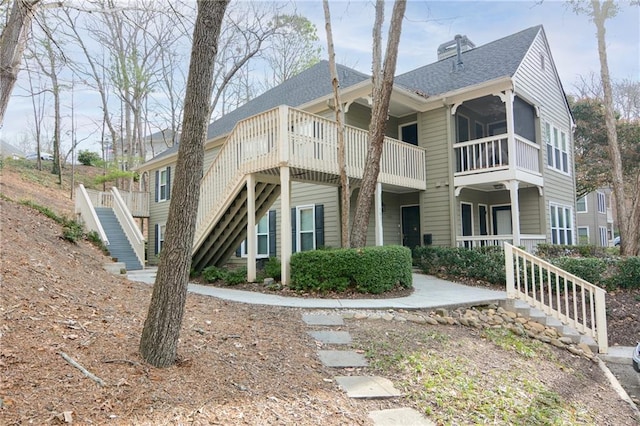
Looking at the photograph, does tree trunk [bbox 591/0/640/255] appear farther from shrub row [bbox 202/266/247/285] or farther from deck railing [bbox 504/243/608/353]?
shrub row [bbox 202/266/247/285]

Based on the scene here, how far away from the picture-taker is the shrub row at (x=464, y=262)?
32.3 feet

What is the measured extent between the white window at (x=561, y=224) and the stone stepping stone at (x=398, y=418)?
11.9 meters

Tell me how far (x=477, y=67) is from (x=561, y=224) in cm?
628

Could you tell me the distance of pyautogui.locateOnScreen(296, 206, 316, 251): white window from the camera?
12398 millimetres

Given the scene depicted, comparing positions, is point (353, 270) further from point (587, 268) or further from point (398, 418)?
point (587, 268)

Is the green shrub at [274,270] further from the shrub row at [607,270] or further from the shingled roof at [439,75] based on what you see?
the shrub row at [607,270]

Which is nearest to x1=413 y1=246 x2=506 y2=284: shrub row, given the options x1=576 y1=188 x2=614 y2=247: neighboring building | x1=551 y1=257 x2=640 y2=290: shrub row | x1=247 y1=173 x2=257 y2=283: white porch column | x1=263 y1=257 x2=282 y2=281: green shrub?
x1=551 y1=257 x2=640 y2=290: shrub row

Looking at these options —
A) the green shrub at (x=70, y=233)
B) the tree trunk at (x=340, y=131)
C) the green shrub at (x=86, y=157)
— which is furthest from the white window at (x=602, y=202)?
the green shrub at (x=86, y=157)

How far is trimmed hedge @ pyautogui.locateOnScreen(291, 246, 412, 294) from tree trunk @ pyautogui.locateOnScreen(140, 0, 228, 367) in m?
4.61

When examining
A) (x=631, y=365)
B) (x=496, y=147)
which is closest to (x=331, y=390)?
(x=631, y=365)

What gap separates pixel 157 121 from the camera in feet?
91.1

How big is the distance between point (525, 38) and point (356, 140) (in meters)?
8.30

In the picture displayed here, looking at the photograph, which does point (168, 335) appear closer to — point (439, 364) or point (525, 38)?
point (439, 364)

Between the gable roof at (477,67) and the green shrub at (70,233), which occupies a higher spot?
the gable roof at (477,67)
